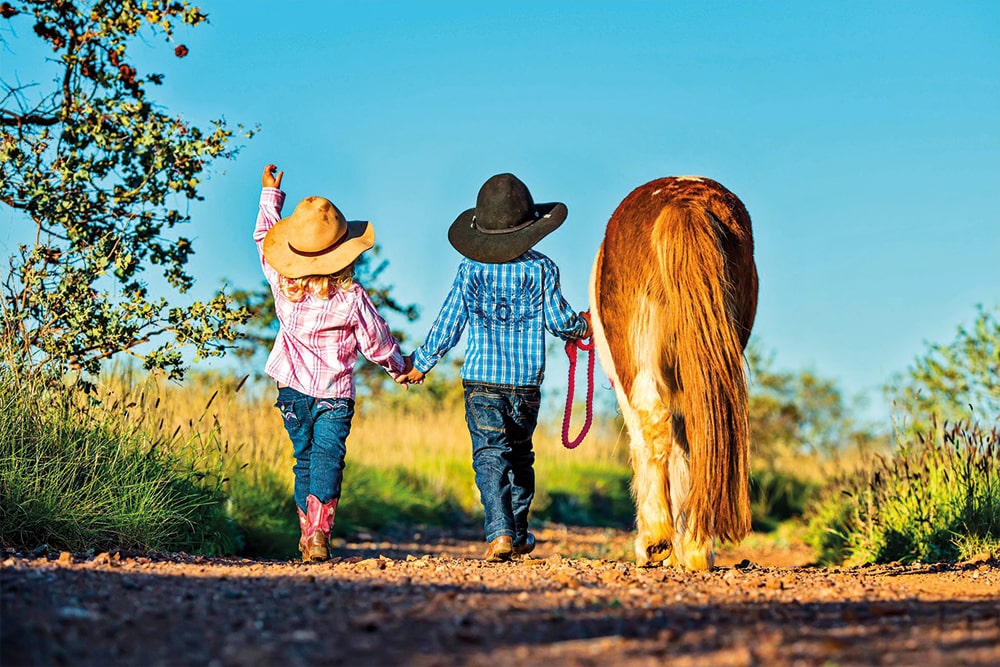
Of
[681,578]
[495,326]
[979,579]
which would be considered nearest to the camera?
[681,578]

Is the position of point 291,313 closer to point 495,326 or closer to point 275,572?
point 495,326

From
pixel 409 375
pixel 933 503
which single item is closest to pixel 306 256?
pixel 409 375

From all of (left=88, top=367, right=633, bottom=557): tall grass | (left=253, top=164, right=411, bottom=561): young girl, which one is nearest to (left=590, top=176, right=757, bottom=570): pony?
(left=88, top=367, right=633, bottom=557): tall grass

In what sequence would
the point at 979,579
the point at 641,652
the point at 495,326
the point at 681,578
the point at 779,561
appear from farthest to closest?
the point at 779,561, the point at 495,326, the point at 979,579, the point at 681,578, the point at 641,652

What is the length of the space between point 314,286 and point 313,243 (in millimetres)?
267

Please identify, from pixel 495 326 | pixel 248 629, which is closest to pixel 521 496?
pixel 495 326

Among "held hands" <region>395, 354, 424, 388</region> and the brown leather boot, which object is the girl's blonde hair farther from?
the brown leather boot

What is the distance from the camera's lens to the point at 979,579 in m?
6.15

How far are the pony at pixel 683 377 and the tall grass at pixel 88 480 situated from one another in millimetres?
2929

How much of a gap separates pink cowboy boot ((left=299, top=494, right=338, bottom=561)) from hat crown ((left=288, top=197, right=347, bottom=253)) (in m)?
1.53

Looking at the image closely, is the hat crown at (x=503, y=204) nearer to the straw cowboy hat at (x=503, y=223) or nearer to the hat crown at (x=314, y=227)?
the straw cowboy hat at (x=503, y=223)

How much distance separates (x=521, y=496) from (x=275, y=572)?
1953 mm

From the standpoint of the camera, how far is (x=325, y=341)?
6.90m

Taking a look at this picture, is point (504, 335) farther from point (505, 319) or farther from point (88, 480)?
point (88, 480)
